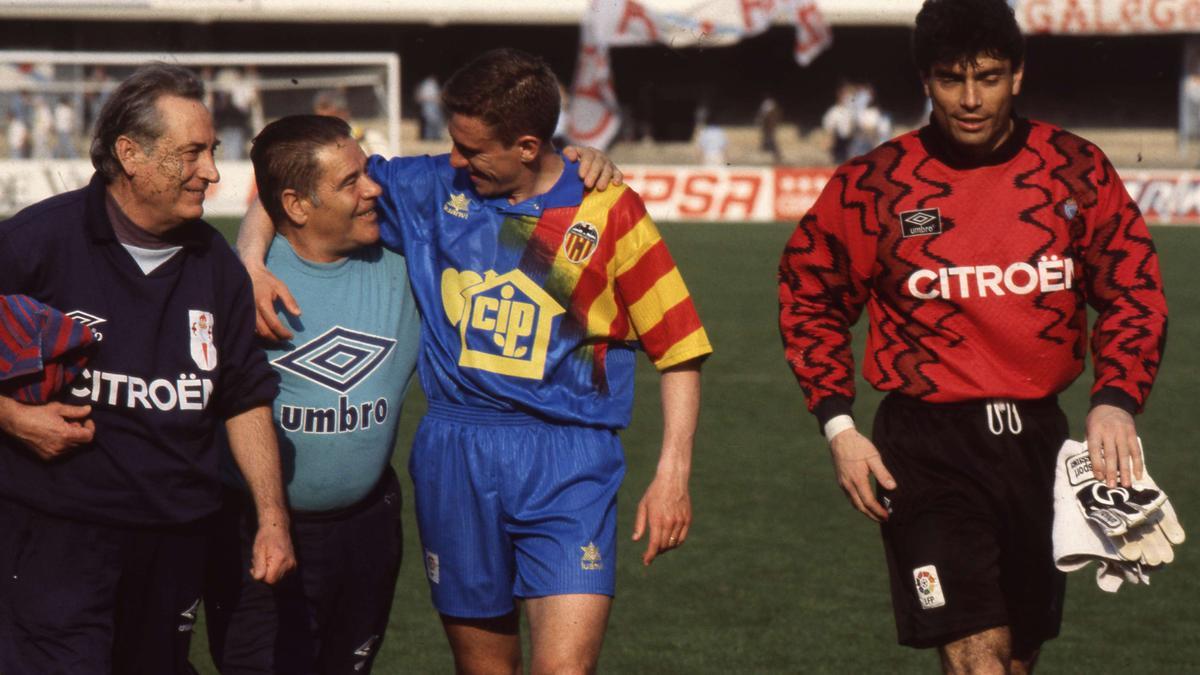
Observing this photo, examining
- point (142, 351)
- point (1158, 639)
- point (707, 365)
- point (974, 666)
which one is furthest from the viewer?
point (707, 365)

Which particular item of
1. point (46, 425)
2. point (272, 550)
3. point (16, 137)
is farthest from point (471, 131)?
point (16, 137)

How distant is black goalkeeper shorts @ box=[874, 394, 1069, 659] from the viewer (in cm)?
434

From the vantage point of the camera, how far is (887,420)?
4539 mm

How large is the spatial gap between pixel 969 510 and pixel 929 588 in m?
0.23

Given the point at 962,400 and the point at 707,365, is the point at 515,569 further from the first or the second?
the point at 707,365

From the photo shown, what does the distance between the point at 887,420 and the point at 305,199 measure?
1.70m

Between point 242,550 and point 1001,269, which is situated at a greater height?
point 1001,269

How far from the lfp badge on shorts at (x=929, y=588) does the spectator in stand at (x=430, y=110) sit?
3263cm

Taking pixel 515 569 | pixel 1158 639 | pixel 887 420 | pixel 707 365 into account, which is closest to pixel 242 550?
pixel 515 569

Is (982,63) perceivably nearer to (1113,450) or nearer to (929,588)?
(1113,450)

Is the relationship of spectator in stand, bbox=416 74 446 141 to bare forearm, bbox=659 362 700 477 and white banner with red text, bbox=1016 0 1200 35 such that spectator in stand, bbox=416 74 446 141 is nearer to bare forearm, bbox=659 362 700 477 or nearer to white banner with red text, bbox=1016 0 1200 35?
white banner with red text, bbox=1016 0 1200 35

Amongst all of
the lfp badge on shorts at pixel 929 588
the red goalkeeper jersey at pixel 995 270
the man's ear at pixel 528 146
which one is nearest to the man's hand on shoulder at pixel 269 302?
the man's ear at pixel 528 146

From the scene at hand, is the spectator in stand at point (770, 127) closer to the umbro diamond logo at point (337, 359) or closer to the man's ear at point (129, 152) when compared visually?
the umbro diamond logo at point (337, 359)

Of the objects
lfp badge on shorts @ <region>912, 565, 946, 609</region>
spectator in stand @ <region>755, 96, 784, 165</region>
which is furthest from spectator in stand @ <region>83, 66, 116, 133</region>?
lfp badge on shorts @ <region>912, 565, 946, 609</region>
